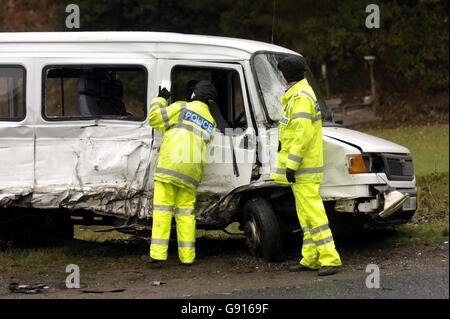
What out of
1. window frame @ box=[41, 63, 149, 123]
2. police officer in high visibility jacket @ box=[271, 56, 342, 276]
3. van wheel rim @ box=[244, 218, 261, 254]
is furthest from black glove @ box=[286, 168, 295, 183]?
window frame @ box=[41, 63, 149, 123]

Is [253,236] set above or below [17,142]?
below

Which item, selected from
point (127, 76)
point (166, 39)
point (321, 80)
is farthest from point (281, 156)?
point (321, 80)

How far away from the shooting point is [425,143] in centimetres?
2402

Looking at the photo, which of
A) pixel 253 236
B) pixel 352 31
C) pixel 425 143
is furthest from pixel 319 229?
pixel 352 31

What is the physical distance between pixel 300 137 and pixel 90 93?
271 centimetres

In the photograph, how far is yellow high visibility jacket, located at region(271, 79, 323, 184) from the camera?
746 cm

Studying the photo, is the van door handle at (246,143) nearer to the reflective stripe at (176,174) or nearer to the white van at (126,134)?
the white van at (126,134)

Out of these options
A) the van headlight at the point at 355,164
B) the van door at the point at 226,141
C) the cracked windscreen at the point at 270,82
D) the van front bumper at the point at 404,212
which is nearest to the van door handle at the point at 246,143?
the van door at the point at 226,141

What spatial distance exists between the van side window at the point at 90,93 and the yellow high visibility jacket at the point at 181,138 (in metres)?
0.48

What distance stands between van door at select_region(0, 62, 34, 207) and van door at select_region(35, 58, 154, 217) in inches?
4.5

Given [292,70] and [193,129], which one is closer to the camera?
[292,70]

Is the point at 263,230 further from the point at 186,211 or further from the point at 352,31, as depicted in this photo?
the point at 352,31

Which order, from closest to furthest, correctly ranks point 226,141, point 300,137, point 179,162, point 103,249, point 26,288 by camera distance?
point 26,288, point 300,137, point 179,162, point 226,141, point 103,249

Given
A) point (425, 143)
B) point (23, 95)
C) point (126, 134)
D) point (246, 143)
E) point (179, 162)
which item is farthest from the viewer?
point (425, 143)
